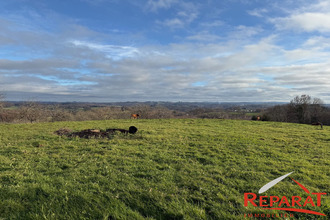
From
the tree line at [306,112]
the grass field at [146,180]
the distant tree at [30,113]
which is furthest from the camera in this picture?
the tree line at [306,112]

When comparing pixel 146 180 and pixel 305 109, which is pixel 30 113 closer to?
pixel 146 180

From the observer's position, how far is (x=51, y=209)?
167 inches

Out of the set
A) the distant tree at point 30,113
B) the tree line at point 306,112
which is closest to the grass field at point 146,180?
the distant tree at point 30,113

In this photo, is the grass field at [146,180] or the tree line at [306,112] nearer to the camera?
the grass field at [146,180]

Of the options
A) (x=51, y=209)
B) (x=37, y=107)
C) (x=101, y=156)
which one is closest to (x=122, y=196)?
(x=51, y=209)

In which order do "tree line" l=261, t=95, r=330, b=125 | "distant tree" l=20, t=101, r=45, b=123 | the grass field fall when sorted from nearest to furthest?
the grass field < "distant tree" l=20, t=101, r=45, b=123 < "tree line" l=261, t=95, r=330, b=125

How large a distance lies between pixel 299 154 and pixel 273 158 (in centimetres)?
221

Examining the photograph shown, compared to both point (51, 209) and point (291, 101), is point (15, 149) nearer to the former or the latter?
point (51, 209)

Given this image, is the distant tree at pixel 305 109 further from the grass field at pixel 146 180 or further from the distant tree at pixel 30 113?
the distant tree at pixel 30 113

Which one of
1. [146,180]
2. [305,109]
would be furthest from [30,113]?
[305,109]

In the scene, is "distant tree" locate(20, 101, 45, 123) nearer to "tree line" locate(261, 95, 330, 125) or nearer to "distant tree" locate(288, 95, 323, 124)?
"tree line" locate(261, 95, 330, 125)

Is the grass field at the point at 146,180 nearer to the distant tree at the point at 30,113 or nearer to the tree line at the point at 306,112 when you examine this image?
the distant tree at the point at 30,113

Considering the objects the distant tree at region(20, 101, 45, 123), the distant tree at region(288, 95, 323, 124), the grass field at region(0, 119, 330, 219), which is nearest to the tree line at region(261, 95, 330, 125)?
the distant tree at region(288, 95, 323, 124)

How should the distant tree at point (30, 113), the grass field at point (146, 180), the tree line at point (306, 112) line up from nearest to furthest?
the grass field at point (146, 180)
the distant tree at point (30, 113)
the tree line at point (306, 112)
